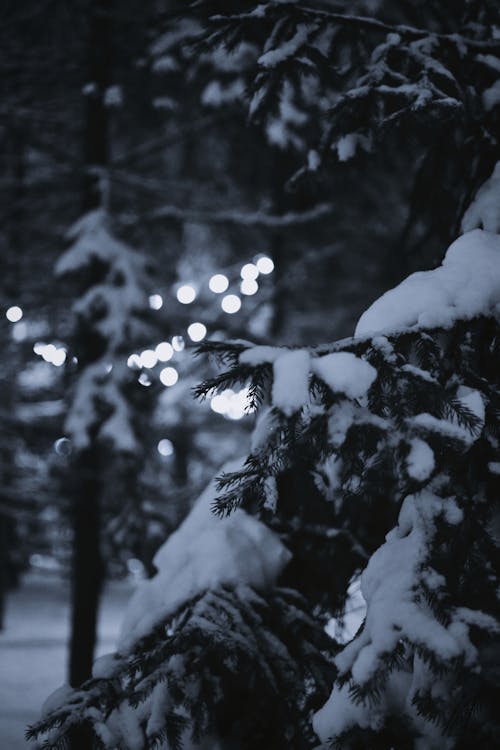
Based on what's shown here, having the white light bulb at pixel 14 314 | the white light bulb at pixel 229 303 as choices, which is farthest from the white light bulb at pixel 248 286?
the white light bulb at pixel 14 314

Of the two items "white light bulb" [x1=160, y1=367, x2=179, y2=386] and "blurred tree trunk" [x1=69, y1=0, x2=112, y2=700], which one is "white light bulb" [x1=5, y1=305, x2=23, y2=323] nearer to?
"blurred tree trunk" [x1=69, y1=0, x2=112, y2=700]

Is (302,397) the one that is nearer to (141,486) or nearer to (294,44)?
(294,44)

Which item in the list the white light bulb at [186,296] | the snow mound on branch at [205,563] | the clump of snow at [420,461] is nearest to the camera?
the clump of snow at [420,461]

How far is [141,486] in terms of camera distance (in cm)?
663

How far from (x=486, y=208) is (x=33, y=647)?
1229 cm

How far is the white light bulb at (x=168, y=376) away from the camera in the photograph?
21.2 feet

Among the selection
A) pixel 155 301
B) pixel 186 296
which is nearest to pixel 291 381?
pixel 155 301

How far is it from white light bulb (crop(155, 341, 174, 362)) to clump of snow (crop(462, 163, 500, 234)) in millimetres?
4278

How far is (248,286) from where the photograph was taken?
7.32 m

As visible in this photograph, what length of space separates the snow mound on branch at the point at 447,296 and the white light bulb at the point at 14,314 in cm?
549

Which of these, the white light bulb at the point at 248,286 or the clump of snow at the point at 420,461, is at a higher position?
the clump of snow at the point at 420,461

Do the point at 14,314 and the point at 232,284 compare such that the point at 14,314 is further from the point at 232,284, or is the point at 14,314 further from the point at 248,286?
the point at 248,286

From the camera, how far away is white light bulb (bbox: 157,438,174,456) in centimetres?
735

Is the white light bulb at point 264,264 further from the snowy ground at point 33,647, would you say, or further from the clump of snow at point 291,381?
the snowy ground at point 33,647
